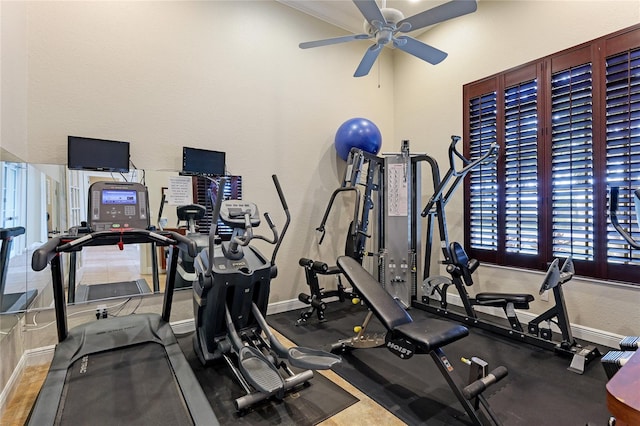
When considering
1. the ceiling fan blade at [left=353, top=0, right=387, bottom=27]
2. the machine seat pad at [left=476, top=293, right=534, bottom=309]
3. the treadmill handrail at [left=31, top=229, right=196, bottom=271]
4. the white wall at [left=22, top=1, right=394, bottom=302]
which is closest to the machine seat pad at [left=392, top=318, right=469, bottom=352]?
the machine seat pad at [left=476, top=293, right=534, bottom=309]

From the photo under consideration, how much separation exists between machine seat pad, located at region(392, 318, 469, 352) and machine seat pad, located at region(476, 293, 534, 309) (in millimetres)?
1211

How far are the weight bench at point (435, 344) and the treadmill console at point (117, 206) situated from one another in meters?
Answer: 1.89

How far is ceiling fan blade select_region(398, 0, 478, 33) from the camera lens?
7.57ft

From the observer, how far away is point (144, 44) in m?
3.13

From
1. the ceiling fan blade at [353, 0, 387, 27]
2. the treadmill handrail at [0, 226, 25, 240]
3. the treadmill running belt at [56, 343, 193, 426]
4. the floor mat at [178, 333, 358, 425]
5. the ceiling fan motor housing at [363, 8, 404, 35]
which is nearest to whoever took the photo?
the treadmill running belt at [56, 343, 193, 426]

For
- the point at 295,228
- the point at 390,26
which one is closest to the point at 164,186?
the point at 295,228

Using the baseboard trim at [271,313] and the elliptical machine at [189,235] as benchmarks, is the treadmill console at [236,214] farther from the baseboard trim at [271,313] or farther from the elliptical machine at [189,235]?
the baseboard trim at [271,313]

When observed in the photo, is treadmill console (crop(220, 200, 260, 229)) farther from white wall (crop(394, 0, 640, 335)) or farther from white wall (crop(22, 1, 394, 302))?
white wall (crop(394, 0, 640, 335))

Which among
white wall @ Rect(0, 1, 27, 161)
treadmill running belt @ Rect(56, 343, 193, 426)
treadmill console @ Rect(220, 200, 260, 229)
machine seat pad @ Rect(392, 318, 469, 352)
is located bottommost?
treadmill running belt @ Rect(56, 343, 193, 426)

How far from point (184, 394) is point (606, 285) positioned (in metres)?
3.78

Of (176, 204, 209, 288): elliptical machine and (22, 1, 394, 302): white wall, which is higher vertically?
(22, 1, 394, 302): white wall

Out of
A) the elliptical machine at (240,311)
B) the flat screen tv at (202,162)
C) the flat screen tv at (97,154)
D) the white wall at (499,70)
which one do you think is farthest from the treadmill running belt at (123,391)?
the white wall at (499,70)

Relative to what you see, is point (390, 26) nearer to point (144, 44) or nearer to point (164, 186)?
point (144, 44)

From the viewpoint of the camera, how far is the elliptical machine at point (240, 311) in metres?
2.22
